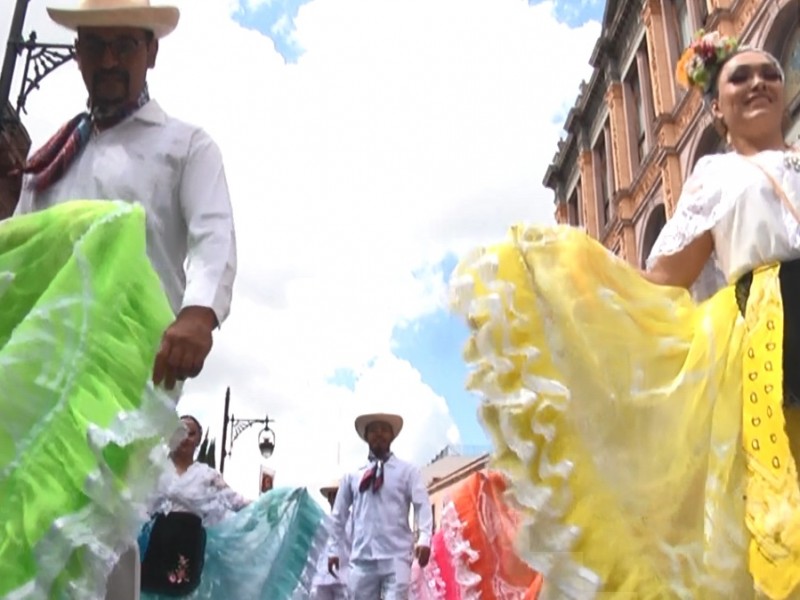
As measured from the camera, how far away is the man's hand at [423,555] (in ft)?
20.1

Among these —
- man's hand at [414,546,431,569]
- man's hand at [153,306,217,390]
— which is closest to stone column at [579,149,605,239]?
man's hand at [414,546,431,569]

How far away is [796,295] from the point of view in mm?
2199

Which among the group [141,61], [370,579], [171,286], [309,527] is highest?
[141,61]

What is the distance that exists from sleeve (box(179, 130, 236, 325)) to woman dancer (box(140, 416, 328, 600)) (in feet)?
8.07

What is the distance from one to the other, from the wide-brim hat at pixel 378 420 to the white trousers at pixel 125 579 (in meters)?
4.69

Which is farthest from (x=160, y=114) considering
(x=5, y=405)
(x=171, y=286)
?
(x=5, y=405)

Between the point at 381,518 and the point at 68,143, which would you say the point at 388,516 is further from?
the point at 68,143

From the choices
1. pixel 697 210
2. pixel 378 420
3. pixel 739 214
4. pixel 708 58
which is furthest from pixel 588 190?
pixel 739 214

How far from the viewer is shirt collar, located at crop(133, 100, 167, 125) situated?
2.65 metres

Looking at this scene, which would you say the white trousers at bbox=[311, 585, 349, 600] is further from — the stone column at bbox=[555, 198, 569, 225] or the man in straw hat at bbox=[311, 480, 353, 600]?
the stone column at bbox=[555, 198, 569, 225]

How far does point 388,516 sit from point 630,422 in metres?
4.53

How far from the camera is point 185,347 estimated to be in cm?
205

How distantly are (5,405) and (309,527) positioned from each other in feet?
12.3

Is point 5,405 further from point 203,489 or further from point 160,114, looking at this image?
point 203,489
